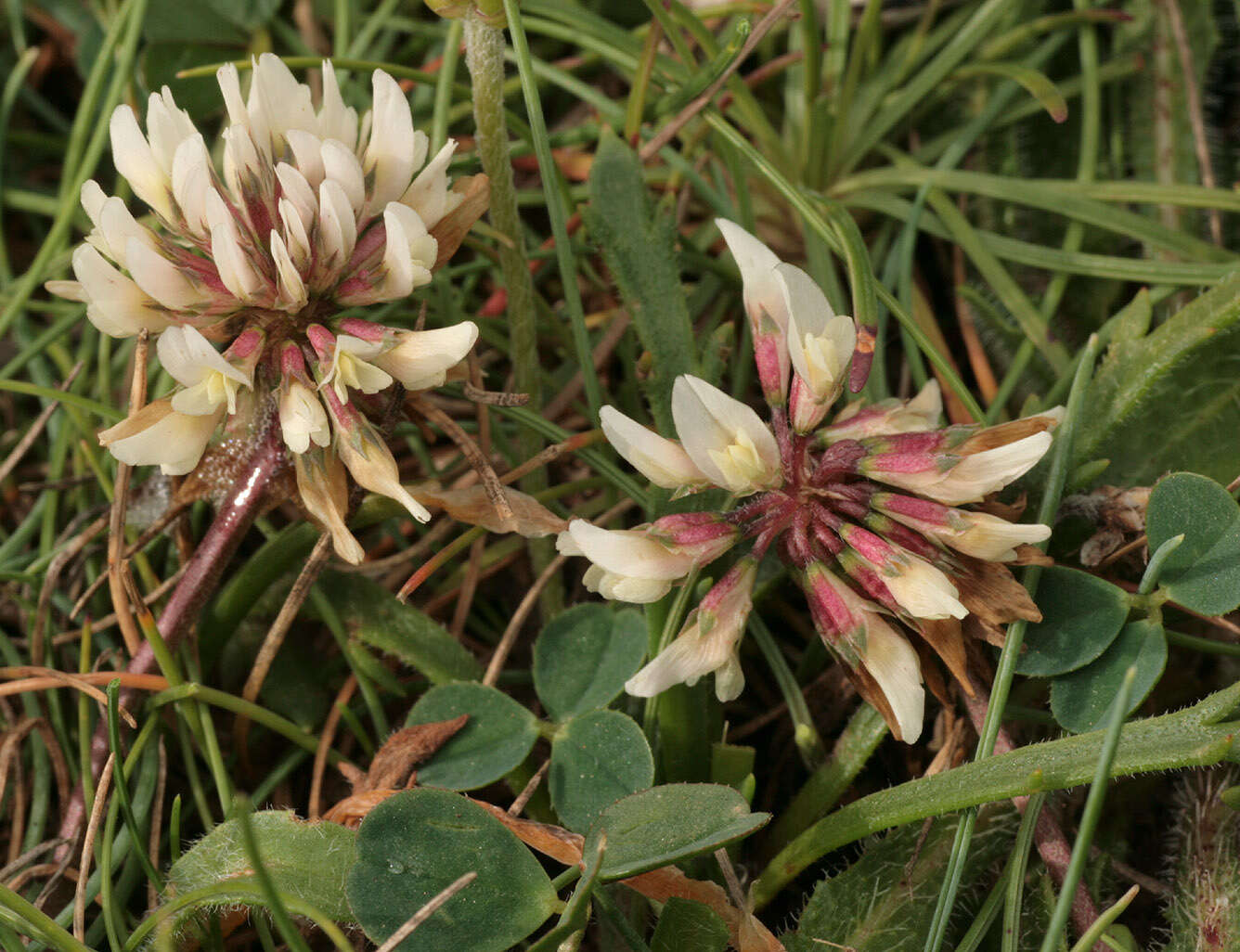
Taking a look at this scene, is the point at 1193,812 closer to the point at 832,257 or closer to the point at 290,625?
the point at 832,257

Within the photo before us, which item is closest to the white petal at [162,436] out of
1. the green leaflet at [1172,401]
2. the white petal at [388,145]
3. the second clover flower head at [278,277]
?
the second clover flower head at [278,277]

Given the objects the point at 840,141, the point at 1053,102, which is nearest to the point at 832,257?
the point at 840,141

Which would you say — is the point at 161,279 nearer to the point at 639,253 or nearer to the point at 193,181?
the point at 193,181

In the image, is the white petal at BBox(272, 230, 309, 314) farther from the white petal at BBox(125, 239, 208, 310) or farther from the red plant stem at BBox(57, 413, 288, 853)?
the red plant stem at BBox(57, 413, 288, 853)

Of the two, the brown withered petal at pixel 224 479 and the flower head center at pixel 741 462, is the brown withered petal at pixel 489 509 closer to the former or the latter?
the brown withered petal at pixel 224 479

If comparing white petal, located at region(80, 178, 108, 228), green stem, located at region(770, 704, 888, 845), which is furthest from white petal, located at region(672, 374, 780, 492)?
white petal, located at region(80, 178, 108, 228)

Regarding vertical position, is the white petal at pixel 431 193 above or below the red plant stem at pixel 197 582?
above
